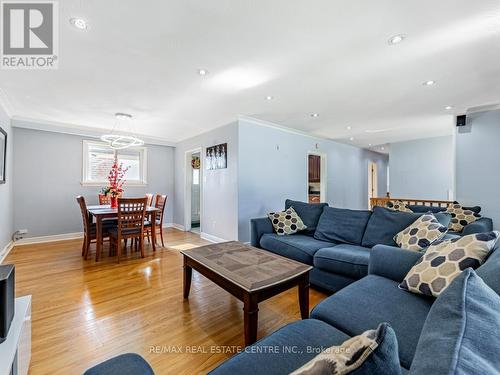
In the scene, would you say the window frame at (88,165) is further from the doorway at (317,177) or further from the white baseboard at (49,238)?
the doorway at (317,177)

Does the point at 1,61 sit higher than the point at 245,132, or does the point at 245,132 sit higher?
the point at 1,61

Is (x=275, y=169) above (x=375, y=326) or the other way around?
above

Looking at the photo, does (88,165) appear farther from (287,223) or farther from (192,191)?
(287,223)

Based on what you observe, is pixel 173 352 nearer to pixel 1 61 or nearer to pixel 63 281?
pixel 63 281

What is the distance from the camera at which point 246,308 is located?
1.54 metres

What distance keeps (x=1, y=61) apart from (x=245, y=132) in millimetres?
3116

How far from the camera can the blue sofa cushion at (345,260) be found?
2.15m

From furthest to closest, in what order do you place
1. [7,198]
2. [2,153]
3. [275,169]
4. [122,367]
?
[275,169], [7,198], [2,153], [122,367]

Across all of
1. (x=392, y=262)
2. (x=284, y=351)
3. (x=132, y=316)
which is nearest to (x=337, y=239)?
(x=392, y=262)

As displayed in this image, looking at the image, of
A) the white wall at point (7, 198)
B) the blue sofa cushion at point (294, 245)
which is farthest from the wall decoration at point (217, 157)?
the white wall at point (7, 198)

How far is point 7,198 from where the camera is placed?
3.78 m

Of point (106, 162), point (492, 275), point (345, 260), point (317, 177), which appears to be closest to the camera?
point (492, 275)

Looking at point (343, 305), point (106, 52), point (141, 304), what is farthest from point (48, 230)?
point (343, 305)

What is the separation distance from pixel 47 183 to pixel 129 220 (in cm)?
257
